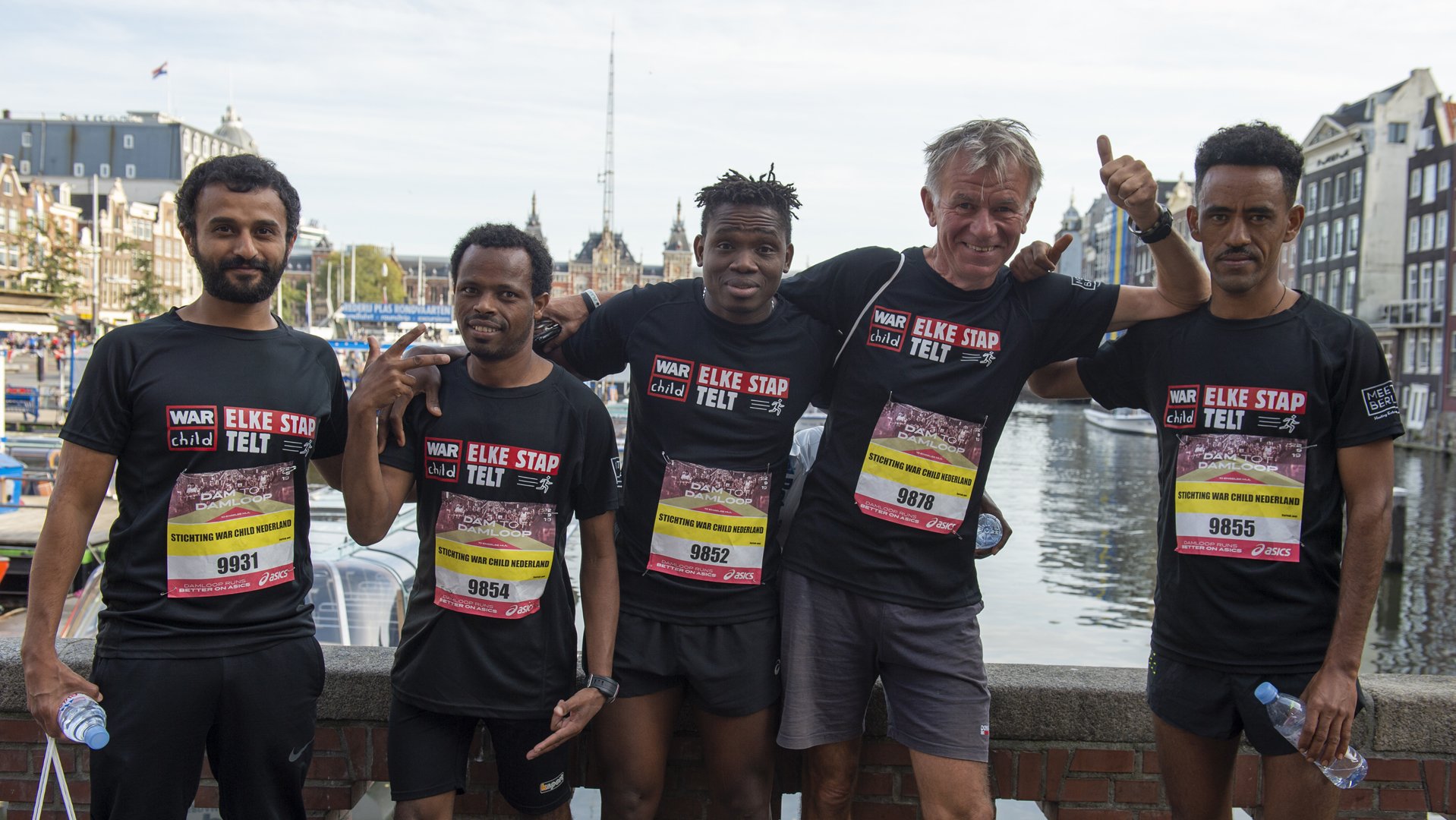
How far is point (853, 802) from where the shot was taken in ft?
11.4

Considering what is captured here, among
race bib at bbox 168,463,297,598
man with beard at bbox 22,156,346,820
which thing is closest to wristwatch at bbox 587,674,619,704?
man with beard at bbox 22,156,346,820

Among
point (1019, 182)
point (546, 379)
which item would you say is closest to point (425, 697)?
point (546, 379)

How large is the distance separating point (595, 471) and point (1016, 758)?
159 cm

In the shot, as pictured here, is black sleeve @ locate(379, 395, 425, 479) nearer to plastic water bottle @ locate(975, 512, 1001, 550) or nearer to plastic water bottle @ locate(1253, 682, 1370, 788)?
plastic water bottle @ locate(975, 512, 1001, 550)

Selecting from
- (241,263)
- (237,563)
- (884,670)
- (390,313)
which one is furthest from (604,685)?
(390,313)

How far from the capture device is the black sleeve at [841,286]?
3225 millimetres

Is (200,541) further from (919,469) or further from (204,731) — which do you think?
(919,469)

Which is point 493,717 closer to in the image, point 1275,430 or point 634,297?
point 634,297

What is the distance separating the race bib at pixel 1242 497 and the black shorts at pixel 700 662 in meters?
1.16

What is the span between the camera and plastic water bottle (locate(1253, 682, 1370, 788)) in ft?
8.91

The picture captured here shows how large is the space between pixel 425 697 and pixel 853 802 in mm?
1396

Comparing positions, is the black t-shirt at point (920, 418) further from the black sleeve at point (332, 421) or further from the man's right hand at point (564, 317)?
the black sleeve at point (332, 421)

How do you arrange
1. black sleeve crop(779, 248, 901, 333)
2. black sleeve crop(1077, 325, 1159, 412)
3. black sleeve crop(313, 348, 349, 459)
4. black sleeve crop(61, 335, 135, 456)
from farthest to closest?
1. black sleeve crop(779, 248, 901, 333)
2. black sleeve crop(1077, 325, 1159, 412)
3. black sleeve crop(313, 348, 349, 459)
4. black sleeve crop(61, 335, 135, 456)

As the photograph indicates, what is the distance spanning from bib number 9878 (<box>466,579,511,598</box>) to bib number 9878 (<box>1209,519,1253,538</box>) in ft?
5.84
